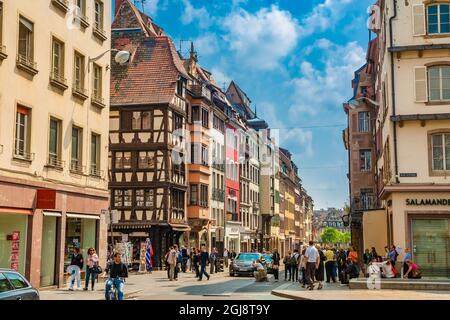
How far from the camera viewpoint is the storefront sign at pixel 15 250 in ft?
69.0

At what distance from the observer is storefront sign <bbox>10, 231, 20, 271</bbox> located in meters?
21.0

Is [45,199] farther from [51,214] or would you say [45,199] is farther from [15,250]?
[15,250]

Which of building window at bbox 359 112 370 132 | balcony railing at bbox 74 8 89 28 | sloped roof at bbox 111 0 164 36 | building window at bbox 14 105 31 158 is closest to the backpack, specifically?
building window at bbox 14 105 31 158

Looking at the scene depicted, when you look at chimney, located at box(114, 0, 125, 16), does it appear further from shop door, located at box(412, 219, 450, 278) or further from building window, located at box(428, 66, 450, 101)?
shop door, located at box(412, 219, 450, 278)

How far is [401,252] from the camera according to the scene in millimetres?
27953

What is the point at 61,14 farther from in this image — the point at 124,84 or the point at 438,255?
the point at 124,84

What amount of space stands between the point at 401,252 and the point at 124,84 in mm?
28695

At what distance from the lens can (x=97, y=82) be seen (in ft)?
94.1

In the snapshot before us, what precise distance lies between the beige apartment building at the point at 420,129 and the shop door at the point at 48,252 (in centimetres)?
1534

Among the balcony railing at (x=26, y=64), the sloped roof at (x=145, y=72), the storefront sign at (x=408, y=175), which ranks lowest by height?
the storefront sign at (x=408, y=175)

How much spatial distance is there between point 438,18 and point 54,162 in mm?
19371

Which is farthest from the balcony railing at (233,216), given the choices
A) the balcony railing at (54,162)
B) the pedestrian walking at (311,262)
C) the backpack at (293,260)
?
the balcony railing at (54,162)

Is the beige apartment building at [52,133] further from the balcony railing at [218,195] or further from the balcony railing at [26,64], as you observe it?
the balcony railing at [218,195]
